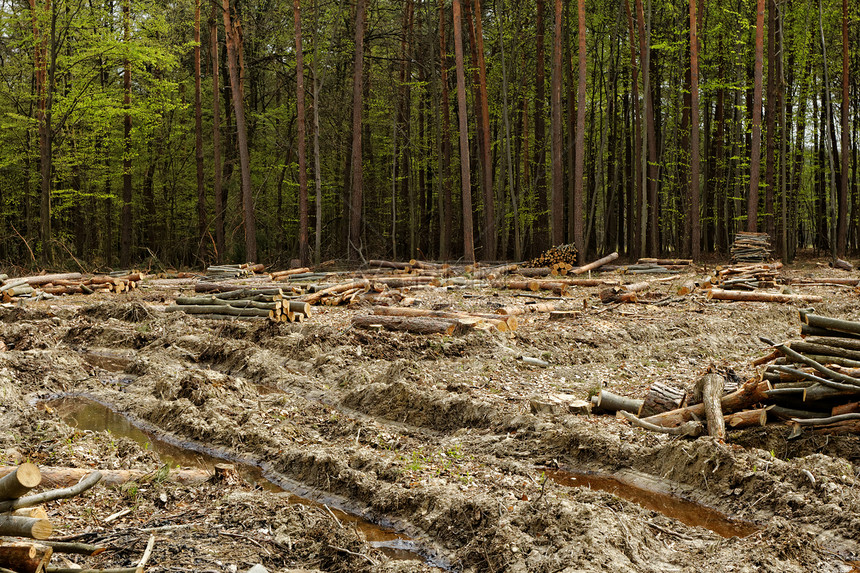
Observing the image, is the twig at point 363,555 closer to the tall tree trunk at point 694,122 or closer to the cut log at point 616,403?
the cut log at point 616,403

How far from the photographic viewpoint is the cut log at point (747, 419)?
6027 mm

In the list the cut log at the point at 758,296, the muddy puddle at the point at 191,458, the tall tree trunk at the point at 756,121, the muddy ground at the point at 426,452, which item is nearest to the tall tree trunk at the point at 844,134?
the tall tree trunk at the point at 756,121

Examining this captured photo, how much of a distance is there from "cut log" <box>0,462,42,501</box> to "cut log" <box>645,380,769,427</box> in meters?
5.55

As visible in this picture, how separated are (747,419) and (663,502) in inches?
52.5

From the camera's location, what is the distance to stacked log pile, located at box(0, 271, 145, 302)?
16641 millimetres

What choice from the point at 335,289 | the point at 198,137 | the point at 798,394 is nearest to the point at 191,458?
the point at 798,394

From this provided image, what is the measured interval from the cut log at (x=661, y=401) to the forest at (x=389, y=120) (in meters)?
15.1

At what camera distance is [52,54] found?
2084 cm

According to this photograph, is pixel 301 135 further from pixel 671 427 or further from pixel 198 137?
pixel 671 427

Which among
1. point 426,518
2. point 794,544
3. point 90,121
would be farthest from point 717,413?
point 90,121

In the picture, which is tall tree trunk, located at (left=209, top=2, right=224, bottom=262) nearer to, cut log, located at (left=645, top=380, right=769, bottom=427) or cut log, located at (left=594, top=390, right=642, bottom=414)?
cut log, located at (left=594, top=390, right=642, bottom=414)

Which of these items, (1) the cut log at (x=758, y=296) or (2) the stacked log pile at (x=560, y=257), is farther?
(2) the stacked log pile at (x=560, y=257)

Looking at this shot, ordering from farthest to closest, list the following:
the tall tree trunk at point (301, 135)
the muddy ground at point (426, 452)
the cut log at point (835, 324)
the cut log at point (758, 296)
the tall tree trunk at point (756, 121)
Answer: the tall tree trunk at point (301, 135)
the tall tree trunk at point (756, 121)
the cut log at point (758, 296)
the cut log at point (835, 324)
the muddy ground at point (426, 452)

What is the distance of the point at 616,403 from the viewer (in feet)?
23.5
